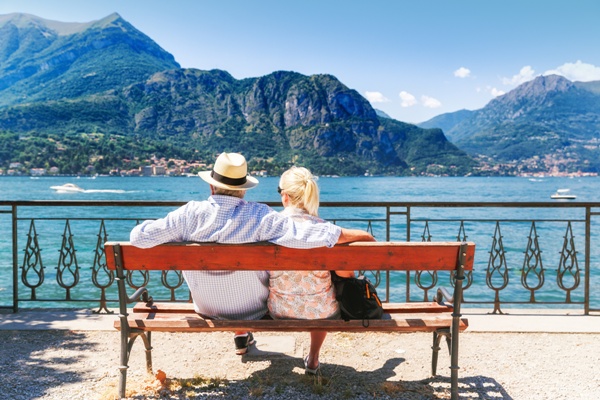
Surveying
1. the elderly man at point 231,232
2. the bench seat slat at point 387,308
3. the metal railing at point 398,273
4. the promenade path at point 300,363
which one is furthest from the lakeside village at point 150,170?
the elderly man at point 231,232

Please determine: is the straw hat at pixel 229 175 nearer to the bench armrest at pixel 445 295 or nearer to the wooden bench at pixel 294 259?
the wooden bench at pixel 294 259

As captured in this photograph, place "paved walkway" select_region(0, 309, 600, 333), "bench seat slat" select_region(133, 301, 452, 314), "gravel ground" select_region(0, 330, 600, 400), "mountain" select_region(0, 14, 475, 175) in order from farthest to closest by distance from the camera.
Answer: "mountain" select_region(0, 14, 475, 175), "paved walkway" select_region(0, 309, 600, 333), "bench seat slat" select_region(133, 301, 452, 314), "gravel ground" select_region(0, 330, 600, 400)

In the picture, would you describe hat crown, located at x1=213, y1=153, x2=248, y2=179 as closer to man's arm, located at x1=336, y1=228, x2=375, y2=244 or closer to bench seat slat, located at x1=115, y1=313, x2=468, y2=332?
man's arm, located at x1=336, y1=228, x2=375, y2=244

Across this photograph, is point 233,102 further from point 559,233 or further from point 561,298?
point 561,298

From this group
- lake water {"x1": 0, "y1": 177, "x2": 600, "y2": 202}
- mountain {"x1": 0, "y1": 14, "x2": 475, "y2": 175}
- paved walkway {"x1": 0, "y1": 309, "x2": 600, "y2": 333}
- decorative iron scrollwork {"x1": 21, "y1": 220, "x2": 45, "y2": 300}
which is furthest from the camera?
mountain {"x1": 0, "y1": 14, "x2": 475, "y2": 175}

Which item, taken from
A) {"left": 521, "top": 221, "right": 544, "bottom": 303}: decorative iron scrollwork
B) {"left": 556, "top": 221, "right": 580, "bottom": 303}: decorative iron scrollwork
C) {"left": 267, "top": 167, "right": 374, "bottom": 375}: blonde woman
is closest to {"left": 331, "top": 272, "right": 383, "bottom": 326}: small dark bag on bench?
{"left": 267, "top": 167, "right": 374, "bottom": 375}: blonde woman

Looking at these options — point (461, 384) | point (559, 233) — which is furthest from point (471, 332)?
point (559, 233)

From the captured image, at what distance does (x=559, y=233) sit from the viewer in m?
34.7

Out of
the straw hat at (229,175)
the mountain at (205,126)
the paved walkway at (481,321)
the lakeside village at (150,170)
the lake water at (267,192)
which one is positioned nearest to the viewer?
the straw hat at (229,175)

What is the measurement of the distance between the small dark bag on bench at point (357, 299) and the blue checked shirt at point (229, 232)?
0.43 m

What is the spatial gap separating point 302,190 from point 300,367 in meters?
1.45

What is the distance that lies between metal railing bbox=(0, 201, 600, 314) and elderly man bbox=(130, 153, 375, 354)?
1.59 metres

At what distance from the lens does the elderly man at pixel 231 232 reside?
2.92m

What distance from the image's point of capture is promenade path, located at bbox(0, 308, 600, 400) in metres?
3.42
